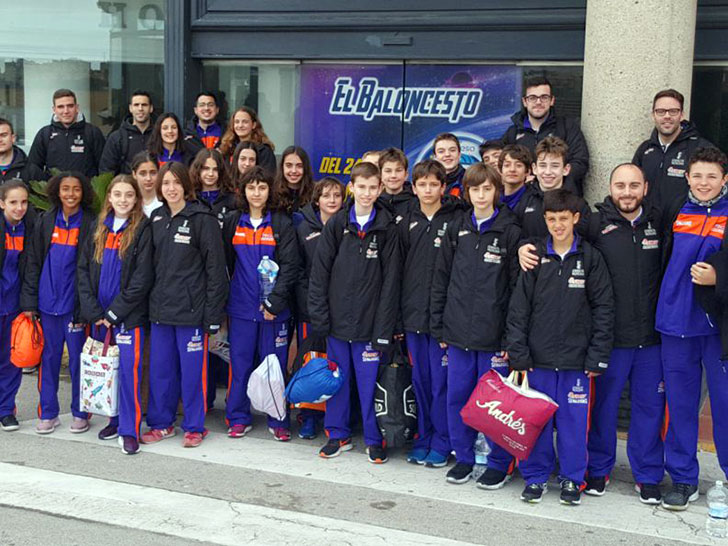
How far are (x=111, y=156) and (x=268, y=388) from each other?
355 centimetres

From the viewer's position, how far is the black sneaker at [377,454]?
683cm

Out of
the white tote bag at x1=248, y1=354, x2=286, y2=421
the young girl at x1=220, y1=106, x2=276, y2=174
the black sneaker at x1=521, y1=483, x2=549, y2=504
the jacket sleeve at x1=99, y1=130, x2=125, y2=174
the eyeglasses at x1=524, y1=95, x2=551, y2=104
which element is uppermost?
the eyeglasses at x1=524, y1=95, x2=551, y2=104

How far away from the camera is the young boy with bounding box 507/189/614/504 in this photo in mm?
6012

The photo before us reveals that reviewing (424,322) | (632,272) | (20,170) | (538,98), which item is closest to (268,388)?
(424,322)

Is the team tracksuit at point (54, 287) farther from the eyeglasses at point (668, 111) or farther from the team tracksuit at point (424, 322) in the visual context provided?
the eyeglasses at point (668, 111)

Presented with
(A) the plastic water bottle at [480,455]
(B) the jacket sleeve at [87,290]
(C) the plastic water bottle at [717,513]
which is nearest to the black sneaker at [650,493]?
(C) the plastic water bottle at [717,513]

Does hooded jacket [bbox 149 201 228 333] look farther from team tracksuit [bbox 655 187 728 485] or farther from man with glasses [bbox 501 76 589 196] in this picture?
team tracksuit [bbox 655 187 728 485]

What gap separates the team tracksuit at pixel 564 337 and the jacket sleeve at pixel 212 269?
208 centimetres

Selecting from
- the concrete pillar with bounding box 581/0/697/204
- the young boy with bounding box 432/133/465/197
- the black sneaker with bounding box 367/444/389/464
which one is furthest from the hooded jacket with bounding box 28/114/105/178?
the concrete pillar with bounding box 581/0/697/204

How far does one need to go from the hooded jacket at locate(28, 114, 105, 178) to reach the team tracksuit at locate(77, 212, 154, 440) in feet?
9.72

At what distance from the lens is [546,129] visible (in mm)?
7883

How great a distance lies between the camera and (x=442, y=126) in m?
9.82

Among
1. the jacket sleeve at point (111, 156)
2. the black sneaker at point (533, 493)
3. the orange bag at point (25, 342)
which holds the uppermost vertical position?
the jacket sleeve at point (111, 156)

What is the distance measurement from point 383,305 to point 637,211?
1.73 metres
